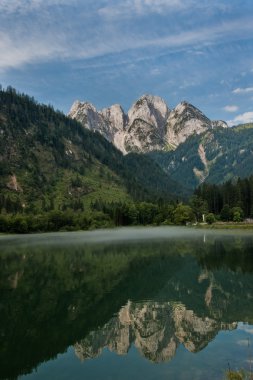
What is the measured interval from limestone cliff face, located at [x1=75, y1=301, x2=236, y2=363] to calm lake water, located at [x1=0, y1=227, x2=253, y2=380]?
0.09 m

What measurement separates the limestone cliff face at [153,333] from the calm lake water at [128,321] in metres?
0.09

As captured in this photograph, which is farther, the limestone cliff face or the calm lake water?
the limestone cliff face

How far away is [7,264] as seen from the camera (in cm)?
8769

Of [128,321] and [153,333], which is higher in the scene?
[128,321]

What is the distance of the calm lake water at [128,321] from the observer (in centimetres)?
2886

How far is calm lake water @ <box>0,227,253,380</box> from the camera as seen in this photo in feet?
94.7

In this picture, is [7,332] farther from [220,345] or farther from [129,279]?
[129,279]

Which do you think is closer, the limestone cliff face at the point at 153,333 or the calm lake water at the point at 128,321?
the calm lake water at the point at 128,321

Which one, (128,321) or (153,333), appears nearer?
(153,333)

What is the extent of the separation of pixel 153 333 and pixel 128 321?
160 inches

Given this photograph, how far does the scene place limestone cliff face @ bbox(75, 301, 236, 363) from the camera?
32625 mm

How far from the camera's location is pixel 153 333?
36750mm

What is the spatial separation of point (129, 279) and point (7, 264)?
34816 mm

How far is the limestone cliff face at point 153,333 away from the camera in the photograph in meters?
32.6
